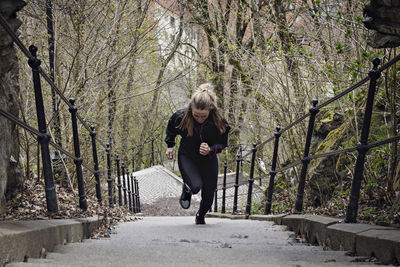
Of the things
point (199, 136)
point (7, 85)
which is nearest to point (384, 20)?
point (7, 85)

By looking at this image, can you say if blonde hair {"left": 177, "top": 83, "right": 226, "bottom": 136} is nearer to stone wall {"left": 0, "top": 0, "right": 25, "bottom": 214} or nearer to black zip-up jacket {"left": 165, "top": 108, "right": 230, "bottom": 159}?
black zip-up jacket {"left": 165, "top": 108, "right": 230, "bottom": 159}

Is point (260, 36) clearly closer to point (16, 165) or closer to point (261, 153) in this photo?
point (261, 153)

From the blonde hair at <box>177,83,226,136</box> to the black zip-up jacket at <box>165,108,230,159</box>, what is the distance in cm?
8

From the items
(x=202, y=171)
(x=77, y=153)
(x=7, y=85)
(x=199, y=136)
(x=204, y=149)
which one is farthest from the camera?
(x=202, y=171)

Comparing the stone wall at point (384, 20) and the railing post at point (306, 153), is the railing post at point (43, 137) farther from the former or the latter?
the railing post at point (306, 153)

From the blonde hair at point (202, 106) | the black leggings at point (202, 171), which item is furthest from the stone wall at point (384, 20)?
the black leggings at point (202, 171)

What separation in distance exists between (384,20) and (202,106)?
9.34ft

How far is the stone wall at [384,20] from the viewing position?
302 centimetres

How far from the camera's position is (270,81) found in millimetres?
8664

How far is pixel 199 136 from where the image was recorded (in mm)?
6117

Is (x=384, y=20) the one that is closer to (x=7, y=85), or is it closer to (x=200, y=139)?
(x=7, y=85)

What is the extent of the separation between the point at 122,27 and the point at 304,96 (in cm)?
390

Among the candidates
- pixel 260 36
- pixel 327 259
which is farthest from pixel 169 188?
pixel 327 259

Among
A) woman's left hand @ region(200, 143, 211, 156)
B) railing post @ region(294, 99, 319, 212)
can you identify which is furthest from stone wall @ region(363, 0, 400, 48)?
woman's left hand @ region(200, 143, 211, 156)
